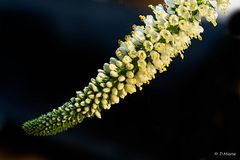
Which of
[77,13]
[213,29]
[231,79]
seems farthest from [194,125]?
[77,13]

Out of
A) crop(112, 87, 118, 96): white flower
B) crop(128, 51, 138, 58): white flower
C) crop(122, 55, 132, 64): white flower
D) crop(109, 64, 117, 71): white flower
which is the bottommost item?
crop(112, 87, 118, 96): white flower

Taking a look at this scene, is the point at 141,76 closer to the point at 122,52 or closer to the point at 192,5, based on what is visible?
the point at 122,52

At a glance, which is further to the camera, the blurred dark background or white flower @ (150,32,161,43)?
the blurred dark background

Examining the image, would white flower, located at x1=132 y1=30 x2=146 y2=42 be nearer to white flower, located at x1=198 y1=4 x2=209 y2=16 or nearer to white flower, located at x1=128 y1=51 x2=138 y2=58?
white flower, located at x1=128 y1=51 x2=138 y2=58

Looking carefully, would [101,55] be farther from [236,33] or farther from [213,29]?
[236,33]

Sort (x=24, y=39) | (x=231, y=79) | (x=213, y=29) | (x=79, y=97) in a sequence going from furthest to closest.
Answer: (x=231, y=79)
(x=213, y=29)
(x=24, y=39)
(x=79, y=97)

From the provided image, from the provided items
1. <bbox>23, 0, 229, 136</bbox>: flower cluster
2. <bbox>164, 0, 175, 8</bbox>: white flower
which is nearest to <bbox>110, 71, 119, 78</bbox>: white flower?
<bbox>23, 0, 229, 136</bbox>: flower cluster


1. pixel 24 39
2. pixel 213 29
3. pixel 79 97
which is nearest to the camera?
pixel 79 97
